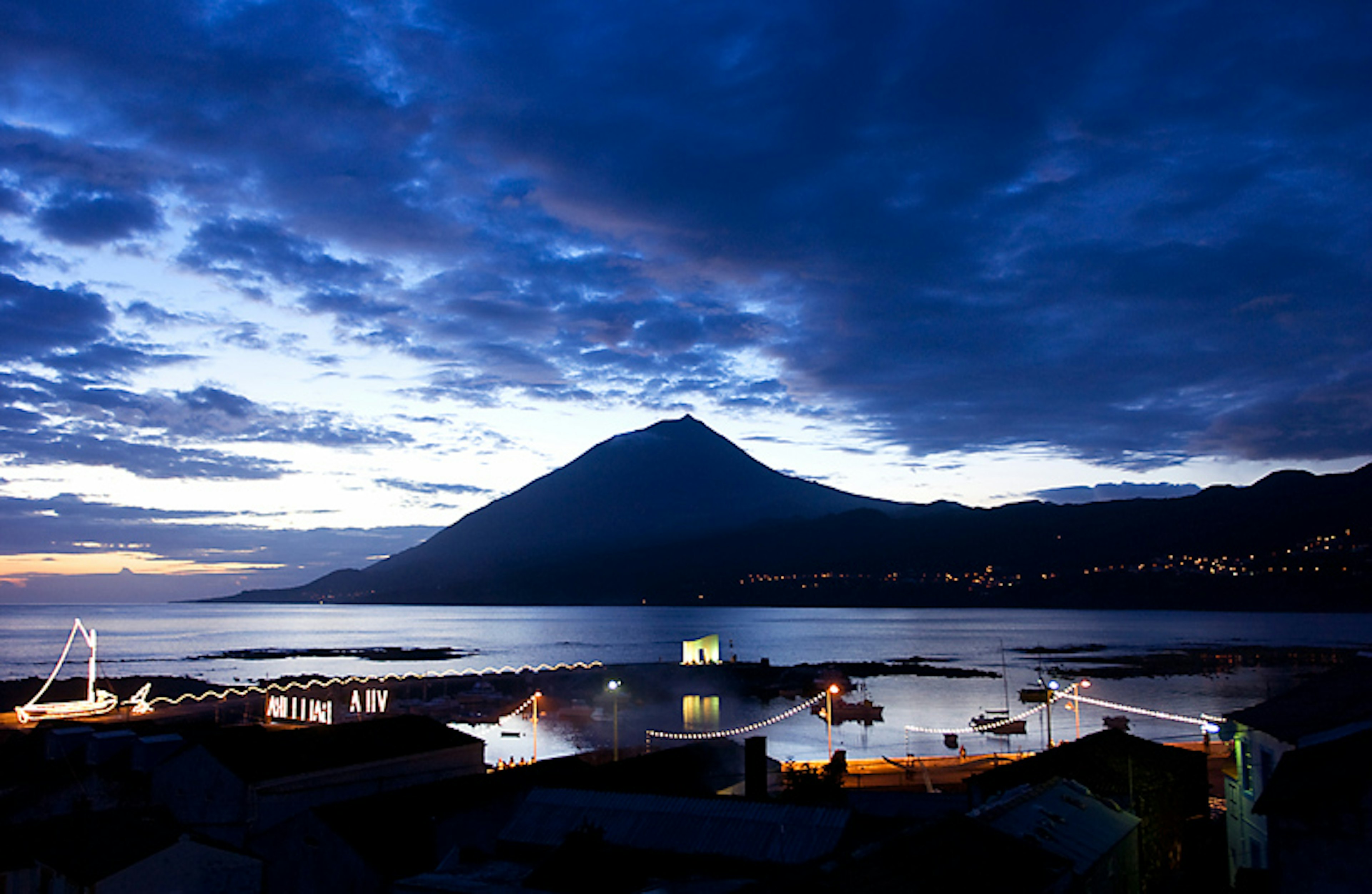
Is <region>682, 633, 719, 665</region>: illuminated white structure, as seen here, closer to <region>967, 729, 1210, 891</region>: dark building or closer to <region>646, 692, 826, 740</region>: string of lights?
<region>646, 692, 826, 740</region>: string of lights

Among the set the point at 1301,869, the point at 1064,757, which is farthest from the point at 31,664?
the point at 1301,869

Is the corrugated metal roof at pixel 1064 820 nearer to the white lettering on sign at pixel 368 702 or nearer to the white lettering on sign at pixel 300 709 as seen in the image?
the white lettering on sign at pixel 300 709

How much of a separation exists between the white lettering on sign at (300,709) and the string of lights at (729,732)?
19.4 metres

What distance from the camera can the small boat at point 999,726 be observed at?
69875 mm

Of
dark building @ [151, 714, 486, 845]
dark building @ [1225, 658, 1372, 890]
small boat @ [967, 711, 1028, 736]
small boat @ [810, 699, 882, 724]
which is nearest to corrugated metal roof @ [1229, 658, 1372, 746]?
dark building @ [1225, 658, 1372, 890]

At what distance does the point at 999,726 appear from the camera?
69.9 metres

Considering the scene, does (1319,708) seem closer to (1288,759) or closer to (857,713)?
(1288,759)

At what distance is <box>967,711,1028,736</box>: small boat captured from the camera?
Result: 69875 mm

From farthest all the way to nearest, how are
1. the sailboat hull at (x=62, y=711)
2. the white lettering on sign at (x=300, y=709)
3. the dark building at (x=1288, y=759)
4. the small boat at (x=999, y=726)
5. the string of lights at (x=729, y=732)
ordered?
1. the small boat at (x=999, y=726)
2. the string of lights at (x=729, y=732)
3. the white lettering on sign at (x=300, y=709)
4. the sailboat hull at (x=62, y=711)
5. the dark building at (x=1288, y=759)

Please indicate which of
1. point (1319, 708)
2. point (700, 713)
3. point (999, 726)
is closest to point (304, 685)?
point (700, 713)

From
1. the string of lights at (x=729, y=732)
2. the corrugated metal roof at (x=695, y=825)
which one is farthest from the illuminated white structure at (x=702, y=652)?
the corrugated metal roof at (x=695, y=825)

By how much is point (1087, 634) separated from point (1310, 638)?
1619 inches

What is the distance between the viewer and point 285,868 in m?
23.2

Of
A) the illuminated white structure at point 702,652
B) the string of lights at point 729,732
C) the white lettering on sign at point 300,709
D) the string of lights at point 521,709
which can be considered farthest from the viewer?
the illuminated white structure at point 702,652
